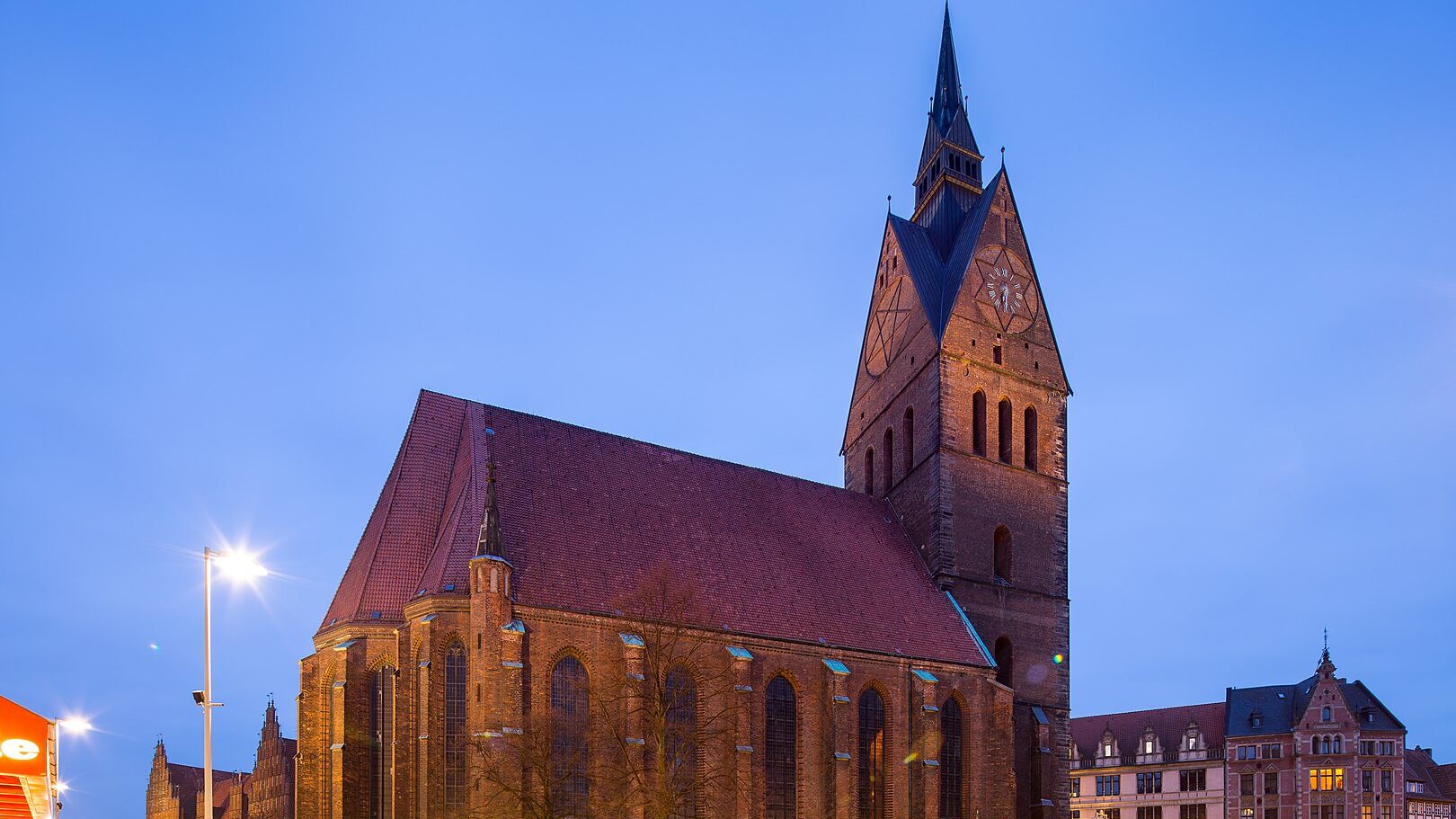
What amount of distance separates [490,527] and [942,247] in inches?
1005

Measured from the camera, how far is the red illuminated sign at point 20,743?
31.2 ft

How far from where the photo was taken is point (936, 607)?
3694 centimetres

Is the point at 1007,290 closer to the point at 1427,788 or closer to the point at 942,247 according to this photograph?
the point at 942,247

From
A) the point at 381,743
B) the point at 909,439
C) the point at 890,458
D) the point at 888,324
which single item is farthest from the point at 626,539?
the point at 888,324

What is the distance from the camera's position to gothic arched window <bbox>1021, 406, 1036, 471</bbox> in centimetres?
4159

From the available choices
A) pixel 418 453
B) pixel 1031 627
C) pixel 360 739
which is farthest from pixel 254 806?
pixel 1031 627

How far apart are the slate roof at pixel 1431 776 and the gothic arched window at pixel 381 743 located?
235 ft

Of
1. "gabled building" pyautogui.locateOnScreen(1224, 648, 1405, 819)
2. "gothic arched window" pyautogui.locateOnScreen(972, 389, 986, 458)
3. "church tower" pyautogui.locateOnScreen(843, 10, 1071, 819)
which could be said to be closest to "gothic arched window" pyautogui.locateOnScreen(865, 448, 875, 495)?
"church tower" pyautogui.locateOnScreen(843, 10, 1071, 819)

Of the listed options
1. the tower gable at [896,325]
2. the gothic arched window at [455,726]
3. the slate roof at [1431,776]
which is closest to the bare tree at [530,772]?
the gothic arched window at [455,726]

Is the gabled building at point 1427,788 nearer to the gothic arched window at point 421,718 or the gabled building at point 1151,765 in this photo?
the gabled building at point 1151,765

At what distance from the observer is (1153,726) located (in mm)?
75875

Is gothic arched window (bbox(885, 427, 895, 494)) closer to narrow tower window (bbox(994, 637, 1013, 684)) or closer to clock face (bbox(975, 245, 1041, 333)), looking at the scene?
clock face (bbox(975, 245, 1041, 333))

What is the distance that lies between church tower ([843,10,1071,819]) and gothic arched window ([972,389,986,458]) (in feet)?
0.17

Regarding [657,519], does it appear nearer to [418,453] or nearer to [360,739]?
[418,453]
